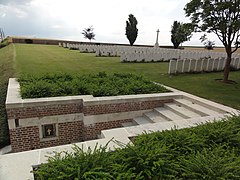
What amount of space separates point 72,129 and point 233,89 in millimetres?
Answer: 7329

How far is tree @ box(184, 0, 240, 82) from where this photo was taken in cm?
812

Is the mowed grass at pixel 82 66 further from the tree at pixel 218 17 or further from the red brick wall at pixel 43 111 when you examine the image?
the red brick wall at pixel 43 111

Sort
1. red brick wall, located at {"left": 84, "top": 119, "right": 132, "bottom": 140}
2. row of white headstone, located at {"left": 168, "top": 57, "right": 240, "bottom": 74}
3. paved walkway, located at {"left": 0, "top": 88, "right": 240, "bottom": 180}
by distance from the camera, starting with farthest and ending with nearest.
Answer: row of white headstone, located at {"left": 168, "top": 57, "right": 240, "bottom": 74}, red brick wall, located at {"left": 84, "top": 119, "right": 132, "bottom": 140}, paved walkway, located at {"left": 0, "top": 88, "right": 240, "bottom": 180}

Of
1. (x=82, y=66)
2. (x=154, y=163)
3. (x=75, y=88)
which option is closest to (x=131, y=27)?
(x=82, y=66)

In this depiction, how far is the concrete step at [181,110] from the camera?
5086 mm

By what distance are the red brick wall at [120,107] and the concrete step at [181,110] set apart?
0.24 m

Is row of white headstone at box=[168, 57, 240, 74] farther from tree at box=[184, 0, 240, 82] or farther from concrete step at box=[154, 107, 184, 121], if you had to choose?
concrete step at box=[154, 107, 184, 121]

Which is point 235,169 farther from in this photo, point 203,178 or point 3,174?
point 3,174

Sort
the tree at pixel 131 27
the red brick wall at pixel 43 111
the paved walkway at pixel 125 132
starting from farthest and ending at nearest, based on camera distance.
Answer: the tree at pixel 131 27, the red brick wall at pixel 43 111, the paved walkway at pixel 125 132

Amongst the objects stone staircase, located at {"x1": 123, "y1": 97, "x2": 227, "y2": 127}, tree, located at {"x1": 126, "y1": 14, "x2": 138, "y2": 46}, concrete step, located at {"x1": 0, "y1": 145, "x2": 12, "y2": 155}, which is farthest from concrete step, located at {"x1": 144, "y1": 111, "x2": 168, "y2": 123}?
tree, located at {"x1": 126, "y1": 14, "x2": 138, "y2": 46}

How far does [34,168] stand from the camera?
2.60 metres

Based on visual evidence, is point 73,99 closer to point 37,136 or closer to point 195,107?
point 37,136

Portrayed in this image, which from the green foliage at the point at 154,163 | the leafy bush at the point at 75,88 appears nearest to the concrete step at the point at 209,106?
the leafy bush at the point at 75,88

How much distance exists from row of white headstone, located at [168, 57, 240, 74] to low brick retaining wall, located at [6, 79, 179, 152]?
20.1 feet
